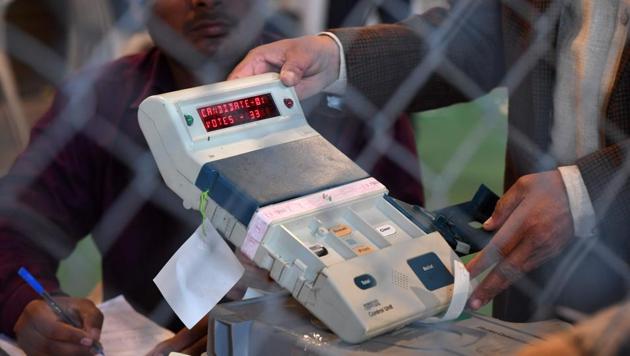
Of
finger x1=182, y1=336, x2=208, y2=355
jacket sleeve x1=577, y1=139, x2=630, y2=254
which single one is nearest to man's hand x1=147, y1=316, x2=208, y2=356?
finger x1=182, y1=336, x2=208, y2=355

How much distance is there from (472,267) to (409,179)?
62 cm

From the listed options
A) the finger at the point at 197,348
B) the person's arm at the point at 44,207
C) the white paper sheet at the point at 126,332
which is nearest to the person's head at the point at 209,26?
the person's arm at the point at 44,207

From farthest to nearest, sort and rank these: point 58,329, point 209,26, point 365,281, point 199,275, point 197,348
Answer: point 209,26 < point 58,329 < point 197,348 < point 199,275 < point 365,281

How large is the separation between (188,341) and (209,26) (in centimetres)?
54

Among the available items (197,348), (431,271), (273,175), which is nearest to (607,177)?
(431,271)

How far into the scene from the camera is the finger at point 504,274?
41.6 inches

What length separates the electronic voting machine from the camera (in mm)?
925

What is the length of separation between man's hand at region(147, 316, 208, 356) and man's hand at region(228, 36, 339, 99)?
11.8 inches

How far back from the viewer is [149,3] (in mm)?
1631

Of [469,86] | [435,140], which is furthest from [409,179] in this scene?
[435,140]

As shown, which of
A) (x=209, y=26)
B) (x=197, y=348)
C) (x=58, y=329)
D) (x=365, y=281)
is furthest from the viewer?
(x=209, y=26)

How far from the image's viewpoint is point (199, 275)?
105 cm

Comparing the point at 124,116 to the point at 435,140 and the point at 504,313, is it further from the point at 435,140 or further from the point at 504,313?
the point at 435,140

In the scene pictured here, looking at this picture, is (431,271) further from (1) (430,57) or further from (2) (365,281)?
(1) (430,57)
